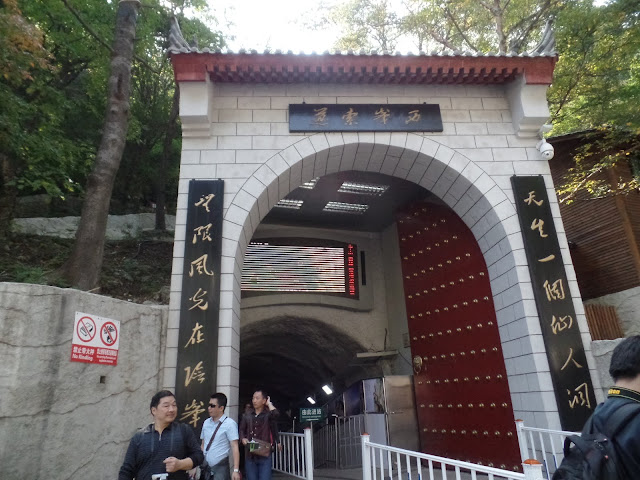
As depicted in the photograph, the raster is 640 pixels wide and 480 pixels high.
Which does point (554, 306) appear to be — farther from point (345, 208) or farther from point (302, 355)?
point (302, 355)

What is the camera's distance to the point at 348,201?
34.2 feet

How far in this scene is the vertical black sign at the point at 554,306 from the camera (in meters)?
6.16

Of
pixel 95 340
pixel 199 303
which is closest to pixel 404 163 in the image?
pixel 199 303

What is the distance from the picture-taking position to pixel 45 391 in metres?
4.68

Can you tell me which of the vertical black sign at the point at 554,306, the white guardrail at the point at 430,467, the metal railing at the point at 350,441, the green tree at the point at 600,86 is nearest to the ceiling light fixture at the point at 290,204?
the vertical black sign at the point at 554,306

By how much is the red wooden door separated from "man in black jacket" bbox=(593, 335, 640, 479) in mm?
5904

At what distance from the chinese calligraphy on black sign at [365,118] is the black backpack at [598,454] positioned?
244 inches

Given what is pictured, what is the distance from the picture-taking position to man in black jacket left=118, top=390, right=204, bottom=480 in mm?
2977

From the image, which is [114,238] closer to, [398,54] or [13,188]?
[13,188]

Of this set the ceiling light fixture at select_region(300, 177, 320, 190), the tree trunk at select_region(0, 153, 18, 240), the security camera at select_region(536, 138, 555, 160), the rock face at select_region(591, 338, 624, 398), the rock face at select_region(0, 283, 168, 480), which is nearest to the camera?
the rock face at select_region(0, 283, 168, 480)

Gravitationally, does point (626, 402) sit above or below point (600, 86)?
below

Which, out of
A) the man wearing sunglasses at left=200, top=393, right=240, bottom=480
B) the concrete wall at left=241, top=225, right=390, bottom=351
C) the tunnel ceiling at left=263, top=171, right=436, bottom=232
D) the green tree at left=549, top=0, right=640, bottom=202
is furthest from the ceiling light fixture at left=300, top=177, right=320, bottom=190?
the man wearing sunglasses at left=200, top=393, right=240, bottom=480

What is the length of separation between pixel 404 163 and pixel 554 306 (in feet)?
11.1

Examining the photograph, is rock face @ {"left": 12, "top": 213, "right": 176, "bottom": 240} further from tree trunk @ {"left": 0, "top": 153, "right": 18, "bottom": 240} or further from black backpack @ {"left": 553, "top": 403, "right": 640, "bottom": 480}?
black backpack @ {"left": 553, "top": 403, "right": 640, "bottom": 480}
